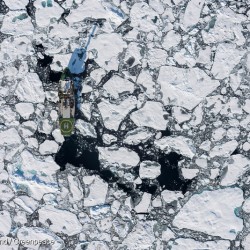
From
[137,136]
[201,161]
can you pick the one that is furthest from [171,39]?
[201,161]

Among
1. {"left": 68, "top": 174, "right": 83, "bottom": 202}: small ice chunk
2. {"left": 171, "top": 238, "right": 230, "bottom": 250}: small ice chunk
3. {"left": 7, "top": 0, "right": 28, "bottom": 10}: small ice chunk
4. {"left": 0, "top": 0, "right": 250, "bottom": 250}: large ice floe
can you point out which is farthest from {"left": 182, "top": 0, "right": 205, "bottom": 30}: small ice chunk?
{"left": 171, "top": 238, "right": 230, "bottom": 250}: small ice chunk

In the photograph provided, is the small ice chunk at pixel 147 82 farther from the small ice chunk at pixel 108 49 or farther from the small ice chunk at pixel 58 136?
the small ice chunk at pixel 58 136

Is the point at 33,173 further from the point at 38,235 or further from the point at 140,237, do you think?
the point at 140,237

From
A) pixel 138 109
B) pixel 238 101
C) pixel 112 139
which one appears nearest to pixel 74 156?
pixel 112 139

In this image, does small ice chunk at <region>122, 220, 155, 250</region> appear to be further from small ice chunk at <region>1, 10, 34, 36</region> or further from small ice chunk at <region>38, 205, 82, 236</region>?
small ice chunk at <region>1, 10, 34, 36</region>

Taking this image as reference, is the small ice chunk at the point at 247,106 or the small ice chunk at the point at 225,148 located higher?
the small ice chunk at the point at 247,106

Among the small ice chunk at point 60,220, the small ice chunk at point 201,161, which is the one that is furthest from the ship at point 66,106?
the small ice chunk at point 201,161

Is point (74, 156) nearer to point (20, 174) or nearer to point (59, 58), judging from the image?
point (20, 174)
